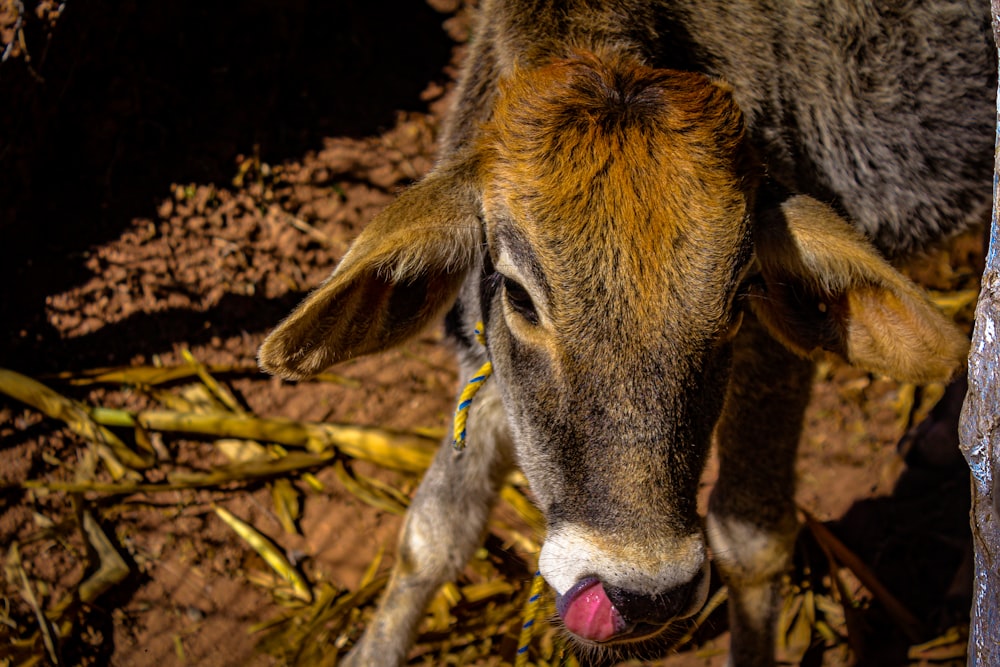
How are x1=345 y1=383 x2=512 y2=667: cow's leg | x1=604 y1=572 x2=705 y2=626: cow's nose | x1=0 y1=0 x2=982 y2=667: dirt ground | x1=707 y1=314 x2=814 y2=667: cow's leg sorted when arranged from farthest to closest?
x1=0 y1=0 x2=982 y2=667: dirt ground → x1=345 y1=383 x2=512 y2=667: cow's leg → x1=707 y1=314 x2=814 y2=667: cow's leg → x1=604 y1=572 x2=705 y2=626: cow's nose

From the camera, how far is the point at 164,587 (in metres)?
4.03

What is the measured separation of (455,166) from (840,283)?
3.98 ft

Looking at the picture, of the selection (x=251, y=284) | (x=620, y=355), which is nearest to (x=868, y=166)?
(x=620, y=355)

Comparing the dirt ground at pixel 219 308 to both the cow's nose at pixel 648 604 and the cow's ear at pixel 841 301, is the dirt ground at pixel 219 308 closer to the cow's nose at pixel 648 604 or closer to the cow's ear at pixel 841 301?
the cow's ear at pixel 841 301

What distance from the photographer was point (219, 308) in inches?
188

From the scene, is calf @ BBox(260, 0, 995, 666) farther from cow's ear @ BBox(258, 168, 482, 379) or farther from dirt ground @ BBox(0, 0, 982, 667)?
dirt ground @ BBox(0, 0, 982, 667)

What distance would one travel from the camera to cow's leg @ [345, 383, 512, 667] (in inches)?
144

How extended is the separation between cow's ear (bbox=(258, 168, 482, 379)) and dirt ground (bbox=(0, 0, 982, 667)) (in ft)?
6.84

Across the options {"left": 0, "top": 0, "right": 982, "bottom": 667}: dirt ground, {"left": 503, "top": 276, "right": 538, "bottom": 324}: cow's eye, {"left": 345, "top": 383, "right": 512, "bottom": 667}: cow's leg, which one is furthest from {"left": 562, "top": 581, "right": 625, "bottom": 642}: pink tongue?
{"left": 0, "top": 0, "right": 982, "bottom": 667}: dirt ground

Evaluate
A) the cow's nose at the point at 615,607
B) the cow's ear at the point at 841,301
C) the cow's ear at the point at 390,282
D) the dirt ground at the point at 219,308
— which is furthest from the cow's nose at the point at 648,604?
the dirt ground at the point at 219,308

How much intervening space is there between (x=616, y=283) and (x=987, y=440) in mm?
972

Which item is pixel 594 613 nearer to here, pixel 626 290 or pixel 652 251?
pixel 626 290

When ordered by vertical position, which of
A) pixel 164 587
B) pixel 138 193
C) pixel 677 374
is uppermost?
pixel 138 193

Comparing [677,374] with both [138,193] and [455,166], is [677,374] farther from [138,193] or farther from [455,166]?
[138,193]
